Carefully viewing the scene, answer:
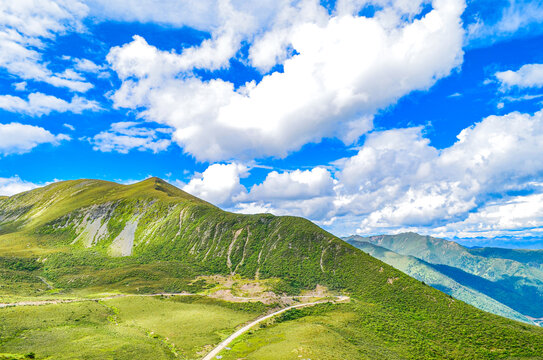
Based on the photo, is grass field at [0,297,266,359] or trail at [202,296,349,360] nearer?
grass field at [0,297,266,359]

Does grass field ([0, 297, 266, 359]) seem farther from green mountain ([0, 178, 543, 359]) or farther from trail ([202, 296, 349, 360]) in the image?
trail ([202, 296, 349, 360])

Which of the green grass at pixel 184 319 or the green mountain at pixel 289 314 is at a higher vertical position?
the green mountain at pixel 289 314

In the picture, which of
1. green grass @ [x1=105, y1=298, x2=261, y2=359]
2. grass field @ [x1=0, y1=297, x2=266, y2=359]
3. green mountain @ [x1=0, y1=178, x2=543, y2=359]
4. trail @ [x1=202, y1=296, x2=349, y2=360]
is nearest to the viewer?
grass field @ [x1=0, y1=297, x2=266, y2=359]

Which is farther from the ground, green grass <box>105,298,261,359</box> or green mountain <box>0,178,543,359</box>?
green mountain <box>0,178,543,359</box>

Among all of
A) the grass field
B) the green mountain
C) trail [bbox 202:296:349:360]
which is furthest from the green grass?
trail [bbox 202:296:349:360]

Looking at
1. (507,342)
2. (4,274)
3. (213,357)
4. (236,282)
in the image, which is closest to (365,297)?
(507,342)

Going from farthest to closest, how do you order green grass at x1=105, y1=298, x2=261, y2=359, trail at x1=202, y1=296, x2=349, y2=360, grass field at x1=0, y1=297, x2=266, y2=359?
1. green grass at x1=105, y1=298, x2=261, y2=359
2. trail at x1=202, y1=296, x2=349, y2=360
3. grass field at x1=0, y1=297, x2=266, y2=359

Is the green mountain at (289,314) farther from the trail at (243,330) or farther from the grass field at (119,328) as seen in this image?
the trail at (243,330)

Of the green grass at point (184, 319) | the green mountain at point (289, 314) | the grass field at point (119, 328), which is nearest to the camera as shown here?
the grass field at point (119, 328)

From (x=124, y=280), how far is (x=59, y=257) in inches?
2993

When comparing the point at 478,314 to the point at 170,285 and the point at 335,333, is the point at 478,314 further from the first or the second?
the point at 170,285

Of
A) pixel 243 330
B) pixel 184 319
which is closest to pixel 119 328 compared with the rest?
pixel 184 319

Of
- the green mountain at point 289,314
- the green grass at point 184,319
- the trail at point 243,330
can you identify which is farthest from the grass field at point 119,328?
the trail at point 243,330

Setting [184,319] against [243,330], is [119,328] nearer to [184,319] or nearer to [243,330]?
[184,319]
